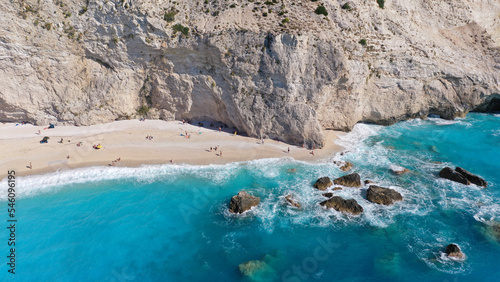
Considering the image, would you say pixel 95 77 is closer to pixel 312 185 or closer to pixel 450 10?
pixel 312 185

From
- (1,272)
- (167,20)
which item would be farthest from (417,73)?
(1,272)

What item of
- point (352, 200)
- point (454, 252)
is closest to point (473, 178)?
point (454, 252)

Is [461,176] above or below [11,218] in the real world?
above

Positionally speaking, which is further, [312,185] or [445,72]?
[445,72]

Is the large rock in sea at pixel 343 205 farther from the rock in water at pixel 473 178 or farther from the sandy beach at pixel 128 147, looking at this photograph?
the rock in water at pixel 473 178

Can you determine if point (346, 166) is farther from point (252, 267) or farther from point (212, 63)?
point (212, 63)

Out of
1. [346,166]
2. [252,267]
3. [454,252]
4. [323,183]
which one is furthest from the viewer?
[346,166]
